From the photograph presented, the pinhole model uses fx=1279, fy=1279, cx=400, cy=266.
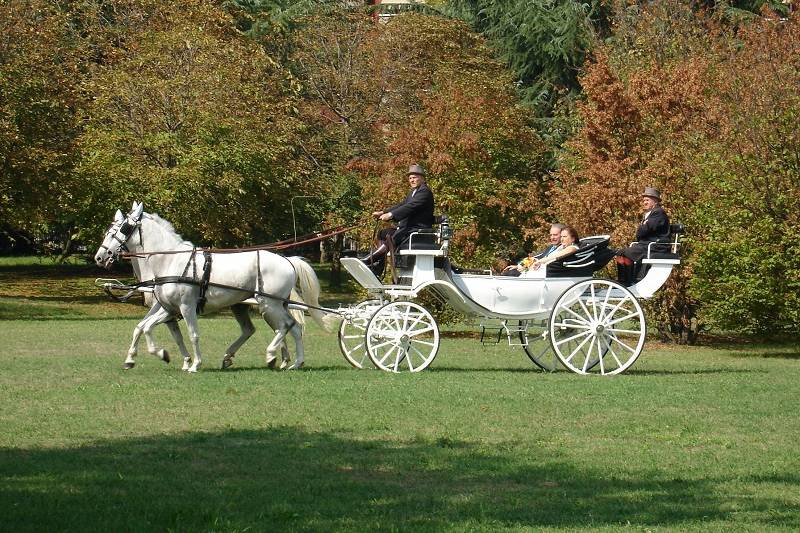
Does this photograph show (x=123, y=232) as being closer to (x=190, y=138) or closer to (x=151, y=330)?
(x=151, y=330)

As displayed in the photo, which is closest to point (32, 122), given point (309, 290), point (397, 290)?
point (309, 290)

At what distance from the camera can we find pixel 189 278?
1744cm

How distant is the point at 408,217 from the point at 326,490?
8.79 metres

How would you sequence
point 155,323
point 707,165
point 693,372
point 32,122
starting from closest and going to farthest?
point 155,323, point 693,372, point 707,165, point 32,122

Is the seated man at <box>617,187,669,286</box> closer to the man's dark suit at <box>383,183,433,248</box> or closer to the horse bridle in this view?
the man's dark suit at <box>383,183,433,248</box>

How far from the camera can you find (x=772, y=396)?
1554 cm

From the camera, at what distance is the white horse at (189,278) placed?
17375mm

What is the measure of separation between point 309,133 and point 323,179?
158 inches

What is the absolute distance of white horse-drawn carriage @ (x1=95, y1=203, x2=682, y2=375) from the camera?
57.1 ft

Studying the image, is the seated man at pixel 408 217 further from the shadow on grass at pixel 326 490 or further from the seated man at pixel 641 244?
the shadow on grass at pixel 326 490

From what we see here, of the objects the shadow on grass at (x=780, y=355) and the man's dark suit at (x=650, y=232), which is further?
the shadow on grass at (x=780, y=355)

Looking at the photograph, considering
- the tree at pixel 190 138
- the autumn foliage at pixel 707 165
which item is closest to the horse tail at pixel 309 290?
the autumn foliage at pixel 707 165

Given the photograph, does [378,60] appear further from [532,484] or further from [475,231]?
[532,484]

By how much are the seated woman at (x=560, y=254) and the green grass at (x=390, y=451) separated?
1477 millimetres
